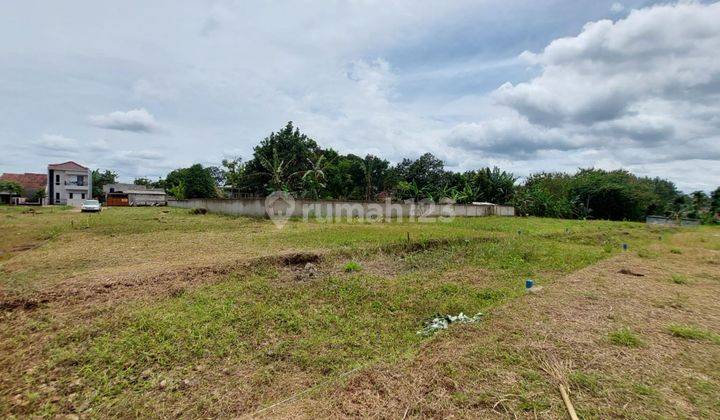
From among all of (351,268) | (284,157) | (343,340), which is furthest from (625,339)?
(284,157)

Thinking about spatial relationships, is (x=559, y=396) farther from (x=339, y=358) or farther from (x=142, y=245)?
(x=142, y=245)

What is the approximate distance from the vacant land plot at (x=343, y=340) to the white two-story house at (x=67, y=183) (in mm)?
52859

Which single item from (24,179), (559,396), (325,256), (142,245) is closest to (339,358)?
(559,396)

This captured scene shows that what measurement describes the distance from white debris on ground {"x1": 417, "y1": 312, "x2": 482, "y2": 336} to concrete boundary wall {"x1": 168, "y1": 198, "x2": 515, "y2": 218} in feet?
50.3

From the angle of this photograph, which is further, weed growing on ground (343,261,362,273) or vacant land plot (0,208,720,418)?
weed growing on ground (343,261,362,273)

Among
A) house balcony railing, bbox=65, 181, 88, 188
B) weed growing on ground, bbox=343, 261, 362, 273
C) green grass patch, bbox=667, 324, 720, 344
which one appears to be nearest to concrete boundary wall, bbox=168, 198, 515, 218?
weed growing on ground, bbox=343, 261, 362, 273

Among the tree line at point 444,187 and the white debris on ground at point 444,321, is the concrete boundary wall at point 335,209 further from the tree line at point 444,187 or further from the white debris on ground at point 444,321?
the white debris on ground at point 444,321

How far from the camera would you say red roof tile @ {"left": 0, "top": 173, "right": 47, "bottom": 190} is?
51469 mm

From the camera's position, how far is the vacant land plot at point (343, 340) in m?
2.71

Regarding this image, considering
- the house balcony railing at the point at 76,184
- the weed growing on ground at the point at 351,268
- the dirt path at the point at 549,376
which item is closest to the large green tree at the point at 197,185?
the house balcony railing at the point at 76,184

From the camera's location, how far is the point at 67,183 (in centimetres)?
4788

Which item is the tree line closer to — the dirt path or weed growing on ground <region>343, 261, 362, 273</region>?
weed growing on ground <region>343, 261, 362, 273</region>

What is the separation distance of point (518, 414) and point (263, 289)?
4.37 m

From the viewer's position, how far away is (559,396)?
2.63 meters
